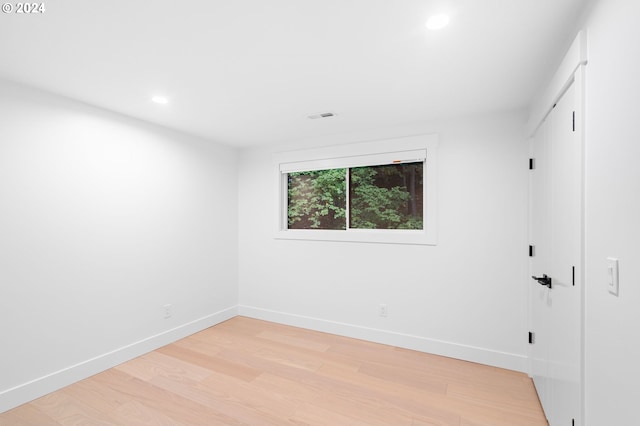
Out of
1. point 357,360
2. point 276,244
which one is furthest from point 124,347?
point 357,360

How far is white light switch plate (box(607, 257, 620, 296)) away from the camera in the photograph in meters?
1.02

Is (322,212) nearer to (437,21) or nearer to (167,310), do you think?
(167,310)

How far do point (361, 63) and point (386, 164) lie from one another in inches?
60.5

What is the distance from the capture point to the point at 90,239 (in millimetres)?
2564

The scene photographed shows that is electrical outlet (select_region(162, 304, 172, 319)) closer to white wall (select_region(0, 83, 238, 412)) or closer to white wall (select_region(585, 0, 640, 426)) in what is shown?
white wall (select_region(0, 83, 238, 412))

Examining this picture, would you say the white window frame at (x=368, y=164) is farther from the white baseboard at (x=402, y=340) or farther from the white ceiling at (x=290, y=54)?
the white baseboard at (x=402, y=340)

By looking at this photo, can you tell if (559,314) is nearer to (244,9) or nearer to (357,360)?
(357,360)

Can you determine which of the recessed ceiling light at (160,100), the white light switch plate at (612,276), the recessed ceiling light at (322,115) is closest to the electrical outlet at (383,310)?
the recessed ceiling light at (322,115)

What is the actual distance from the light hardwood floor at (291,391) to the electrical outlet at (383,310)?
0.35m

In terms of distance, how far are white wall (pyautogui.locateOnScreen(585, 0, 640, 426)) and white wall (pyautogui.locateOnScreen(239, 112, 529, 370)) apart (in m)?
1.50

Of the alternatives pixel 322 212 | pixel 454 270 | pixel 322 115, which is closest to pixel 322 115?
pixel 322 115

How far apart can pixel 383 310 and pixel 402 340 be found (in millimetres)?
356

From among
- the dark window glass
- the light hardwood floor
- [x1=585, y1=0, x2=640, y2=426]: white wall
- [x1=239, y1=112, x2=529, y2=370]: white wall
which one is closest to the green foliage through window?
the dark window glass

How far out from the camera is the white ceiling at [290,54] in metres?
1.41
